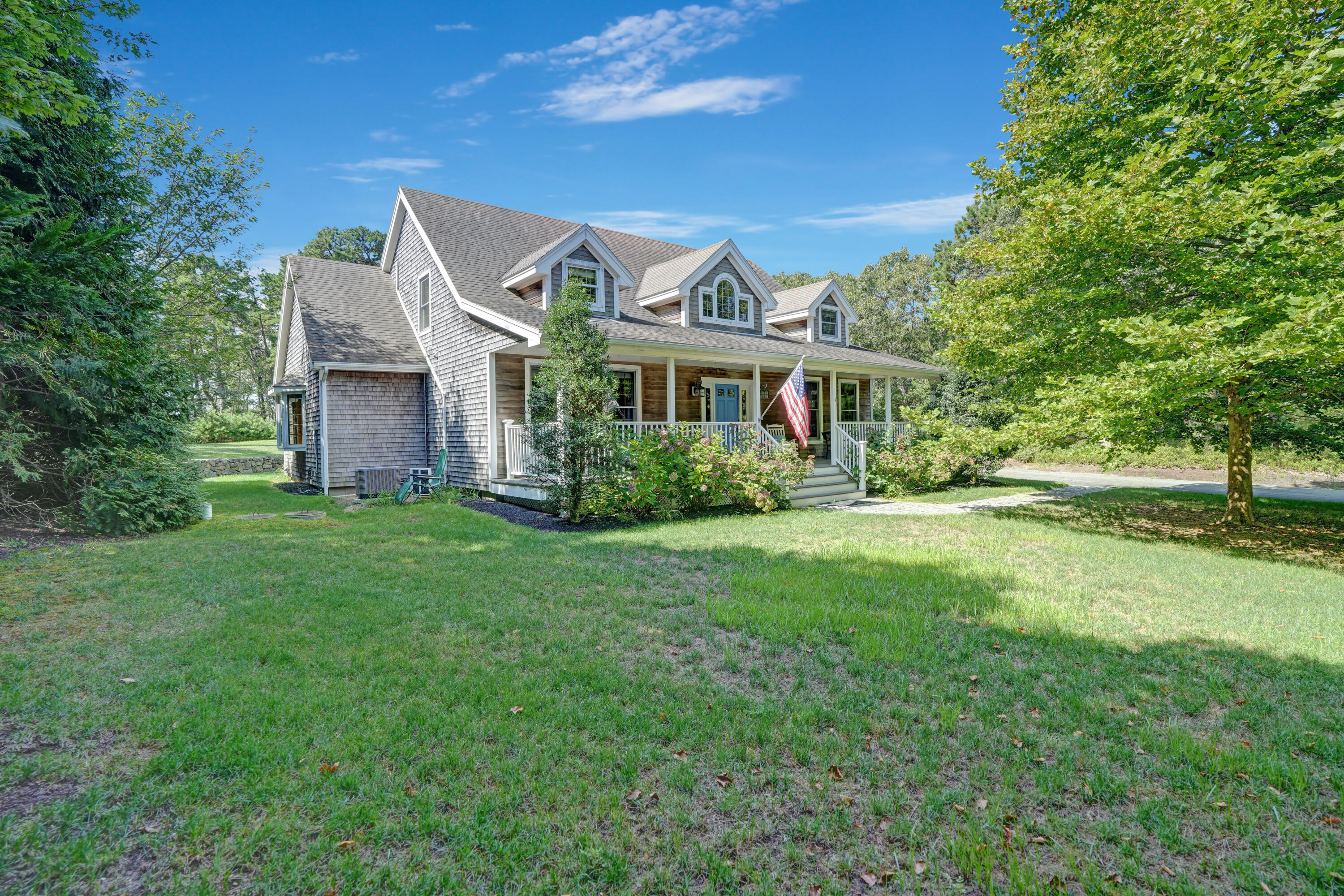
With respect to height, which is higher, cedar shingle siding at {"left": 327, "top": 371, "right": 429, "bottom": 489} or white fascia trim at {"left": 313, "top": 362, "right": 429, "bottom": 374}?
white fascia trim at {"left": 313, "top": 362, "right": 429, "bottom": 374}

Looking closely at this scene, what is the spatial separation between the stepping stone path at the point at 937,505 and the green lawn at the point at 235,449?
21369 mm

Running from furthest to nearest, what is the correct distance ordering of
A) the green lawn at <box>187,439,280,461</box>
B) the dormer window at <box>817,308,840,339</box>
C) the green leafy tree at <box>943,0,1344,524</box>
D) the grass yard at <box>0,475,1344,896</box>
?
the green lawn at <box>187,439,280,461</box> < the dormer window at <box>817,308,840,339</box> < the green leafy tree at <box>943,0,1344,524</box> < the grass yard at <box>0,475,1344,896</box>

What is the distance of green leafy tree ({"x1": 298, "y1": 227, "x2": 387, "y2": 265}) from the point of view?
5059 cm

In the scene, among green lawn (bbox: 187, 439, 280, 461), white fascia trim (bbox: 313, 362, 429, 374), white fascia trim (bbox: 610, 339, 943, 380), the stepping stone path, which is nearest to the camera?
white fascia trim (bbox: 610, 339, 943, 380)

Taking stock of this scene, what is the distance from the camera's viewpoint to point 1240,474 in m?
10.5

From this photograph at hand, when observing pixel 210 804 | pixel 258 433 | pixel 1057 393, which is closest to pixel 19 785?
pixel 210 804

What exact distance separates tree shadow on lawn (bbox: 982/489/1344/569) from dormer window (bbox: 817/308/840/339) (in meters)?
8.49

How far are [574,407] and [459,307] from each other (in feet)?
19.1

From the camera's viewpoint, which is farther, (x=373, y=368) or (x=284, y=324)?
(x=284, y=324)

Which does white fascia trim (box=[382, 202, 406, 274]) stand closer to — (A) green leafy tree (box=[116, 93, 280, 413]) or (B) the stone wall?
(A) green leafy tree (box=[116, 93, 280, 413])

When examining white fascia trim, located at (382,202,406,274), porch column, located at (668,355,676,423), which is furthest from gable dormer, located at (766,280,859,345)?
white fascia trim, located at (382,202,406,274)

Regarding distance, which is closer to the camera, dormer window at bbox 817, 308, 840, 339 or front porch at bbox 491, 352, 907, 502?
front porch at bbox 491, 352, 907, 502

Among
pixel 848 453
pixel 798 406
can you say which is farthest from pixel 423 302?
pixel 848 453

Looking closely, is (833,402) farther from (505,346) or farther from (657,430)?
(505,346)
